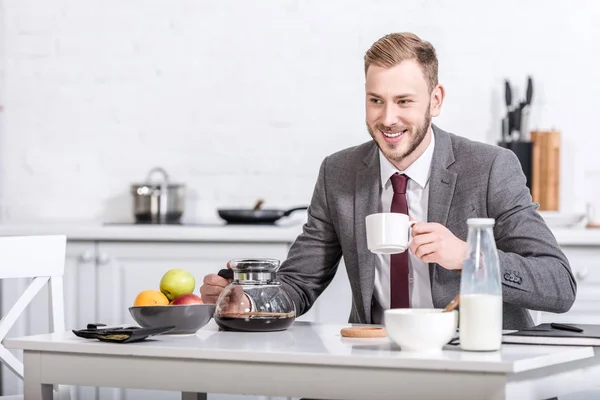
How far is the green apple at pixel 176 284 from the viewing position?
1.97 m

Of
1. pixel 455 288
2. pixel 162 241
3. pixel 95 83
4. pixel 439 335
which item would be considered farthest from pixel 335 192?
pixel 95 83

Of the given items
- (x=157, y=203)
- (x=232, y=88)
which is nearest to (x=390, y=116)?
(x=157, y=203)

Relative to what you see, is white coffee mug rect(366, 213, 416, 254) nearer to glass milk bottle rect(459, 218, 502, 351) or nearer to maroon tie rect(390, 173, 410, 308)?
glass milk bottle rect(459, 218, 502, 351)

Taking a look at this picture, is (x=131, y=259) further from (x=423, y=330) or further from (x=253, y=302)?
(x=423, y=330)

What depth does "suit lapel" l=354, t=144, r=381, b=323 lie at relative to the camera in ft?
7.47

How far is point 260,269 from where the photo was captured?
1.88 meters

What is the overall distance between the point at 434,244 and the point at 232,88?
91.9 inches

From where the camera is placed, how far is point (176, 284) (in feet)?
6.44

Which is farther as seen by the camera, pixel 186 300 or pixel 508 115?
pixel 508 115

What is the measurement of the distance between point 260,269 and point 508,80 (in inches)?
87.4

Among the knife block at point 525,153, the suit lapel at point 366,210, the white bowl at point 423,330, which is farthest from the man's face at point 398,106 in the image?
the knife block at point 525,153

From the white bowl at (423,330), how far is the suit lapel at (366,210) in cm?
73

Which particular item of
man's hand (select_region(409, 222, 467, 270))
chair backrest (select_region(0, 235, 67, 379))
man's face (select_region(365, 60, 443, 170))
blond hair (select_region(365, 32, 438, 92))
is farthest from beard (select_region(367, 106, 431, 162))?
chair backrest (select_region(0, 235, 67, 379))

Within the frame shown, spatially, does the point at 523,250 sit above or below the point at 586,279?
above
